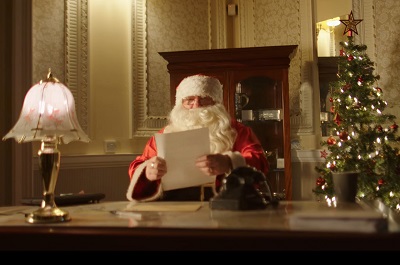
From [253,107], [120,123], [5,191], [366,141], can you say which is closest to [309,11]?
[253,107]

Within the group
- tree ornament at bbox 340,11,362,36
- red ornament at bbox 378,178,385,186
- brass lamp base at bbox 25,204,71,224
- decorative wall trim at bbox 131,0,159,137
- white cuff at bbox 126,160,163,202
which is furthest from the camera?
decorative wall trim at bbox 131,0,159,137

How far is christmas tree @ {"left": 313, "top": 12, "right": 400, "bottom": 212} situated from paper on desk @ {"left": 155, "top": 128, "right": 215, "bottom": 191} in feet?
7.34

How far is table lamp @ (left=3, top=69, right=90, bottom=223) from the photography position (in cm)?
154

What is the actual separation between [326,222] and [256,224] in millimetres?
198

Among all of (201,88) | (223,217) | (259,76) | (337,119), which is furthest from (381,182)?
(223,217)

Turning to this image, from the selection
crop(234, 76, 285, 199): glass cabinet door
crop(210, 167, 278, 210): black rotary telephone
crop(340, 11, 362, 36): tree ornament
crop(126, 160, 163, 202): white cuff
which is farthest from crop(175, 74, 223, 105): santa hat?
crop(340, 11, 362, 36): tree ornament

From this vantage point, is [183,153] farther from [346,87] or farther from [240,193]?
[346,87]

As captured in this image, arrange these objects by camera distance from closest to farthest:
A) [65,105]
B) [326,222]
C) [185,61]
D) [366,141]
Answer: [326,222], [65,105], [366,141], [185,61]

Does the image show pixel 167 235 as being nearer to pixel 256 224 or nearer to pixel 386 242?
pixel 256 224

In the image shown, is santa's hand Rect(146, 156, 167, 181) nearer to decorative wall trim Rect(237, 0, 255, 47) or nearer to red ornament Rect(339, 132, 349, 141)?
red ornament Rect(339, 132, 349, 141)

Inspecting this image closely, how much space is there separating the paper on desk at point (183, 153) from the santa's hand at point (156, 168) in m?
0.02

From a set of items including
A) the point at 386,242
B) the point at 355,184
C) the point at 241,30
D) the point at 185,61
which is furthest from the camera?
the point at 241,30

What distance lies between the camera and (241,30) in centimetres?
527

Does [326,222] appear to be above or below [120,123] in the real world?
below
